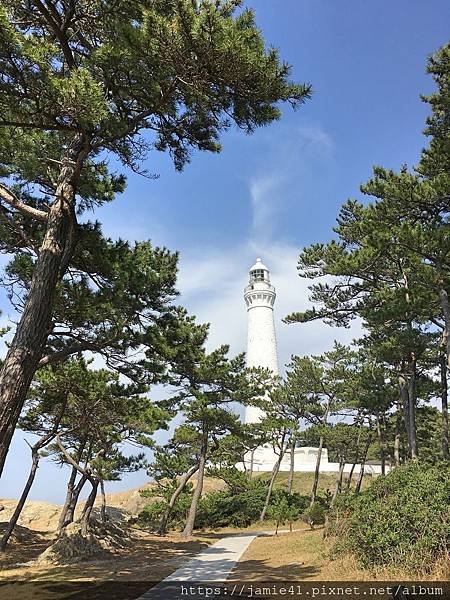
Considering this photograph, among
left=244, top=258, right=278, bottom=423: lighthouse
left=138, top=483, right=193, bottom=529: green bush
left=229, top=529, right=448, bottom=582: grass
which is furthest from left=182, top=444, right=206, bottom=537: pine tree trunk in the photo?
left=244, top=258, right=278, bottom=423: lighthouse

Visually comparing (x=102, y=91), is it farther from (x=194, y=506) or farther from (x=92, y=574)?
(x=194, y=506)

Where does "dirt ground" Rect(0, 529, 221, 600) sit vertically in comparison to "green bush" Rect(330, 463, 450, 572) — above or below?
below

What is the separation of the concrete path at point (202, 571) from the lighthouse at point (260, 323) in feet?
79.4

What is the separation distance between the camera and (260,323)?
40.8 m

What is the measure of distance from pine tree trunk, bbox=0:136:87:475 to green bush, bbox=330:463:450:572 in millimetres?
6081

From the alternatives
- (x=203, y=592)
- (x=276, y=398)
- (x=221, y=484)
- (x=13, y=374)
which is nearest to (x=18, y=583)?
(x=203, y=592)

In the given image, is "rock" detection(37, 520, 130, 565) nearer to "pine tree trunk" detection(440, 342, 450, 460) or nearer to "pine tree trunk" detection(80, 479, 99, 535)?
"pine tree trunk" detection(80, 479, 99, 535)

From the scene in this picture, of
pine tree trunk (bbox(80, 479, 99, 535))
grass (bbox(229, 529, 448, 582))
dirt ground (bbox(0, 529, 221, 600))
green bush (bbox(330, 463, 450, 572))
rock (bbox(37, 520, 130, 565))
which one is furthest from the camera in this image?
pine tree trunk (bbox(80, 479, 99, 535))

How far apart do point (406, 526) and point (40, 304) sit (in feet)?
22.7

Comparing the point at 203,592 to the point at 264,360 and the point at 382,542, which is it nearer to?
the point at 382,542

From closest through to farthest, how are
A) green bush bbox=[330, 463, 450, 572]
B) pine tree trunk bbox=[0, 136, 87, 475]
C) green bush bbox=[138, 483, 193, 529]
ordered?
pine tree trunk bbox=[0, 136, 87, 475] < green bush bbox=[330, 463, 450, 572] < green bush bbox=[138, 483, 193, 529]

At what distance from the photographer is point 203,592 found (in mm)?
6754

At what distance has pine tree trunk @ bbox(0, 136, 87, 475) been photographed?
5.43 meters

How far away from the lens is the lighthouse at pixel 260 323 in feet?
127
